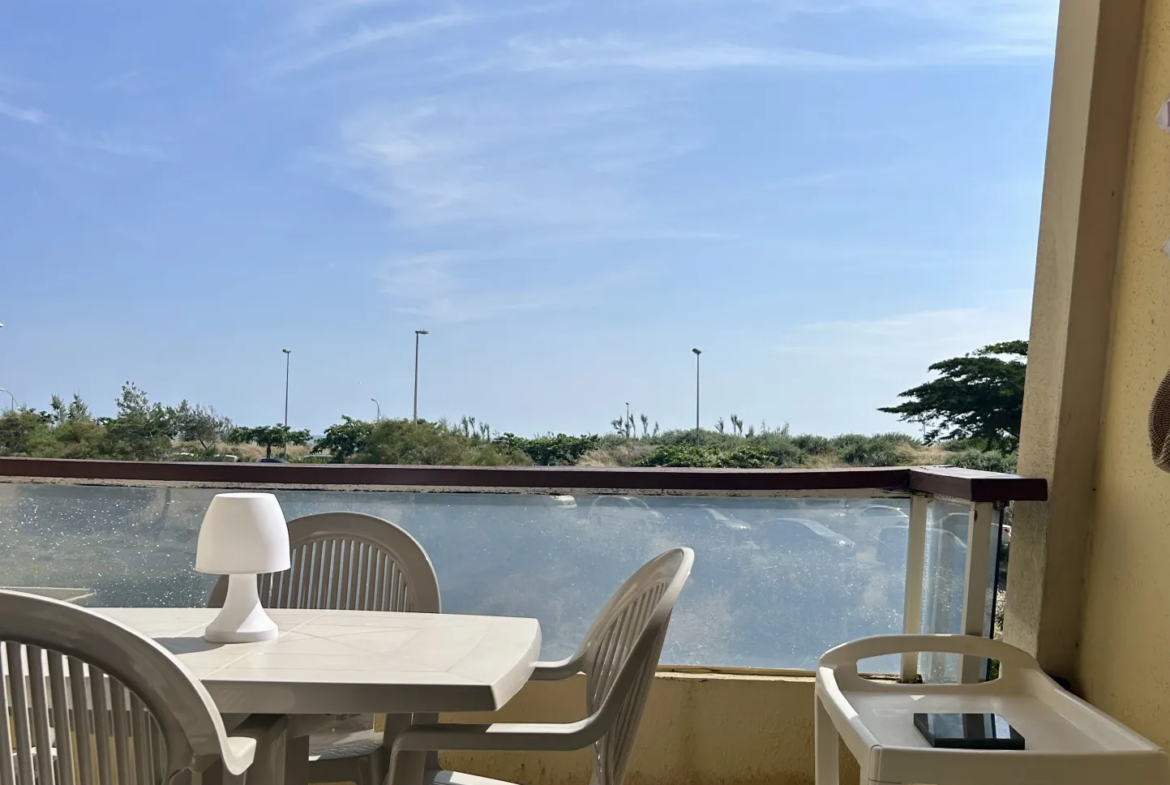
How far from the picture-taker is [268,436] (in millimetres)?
34656

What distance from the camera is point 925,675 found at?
91.9 inches

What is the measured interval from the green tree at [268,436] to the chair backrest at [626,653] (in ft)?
109

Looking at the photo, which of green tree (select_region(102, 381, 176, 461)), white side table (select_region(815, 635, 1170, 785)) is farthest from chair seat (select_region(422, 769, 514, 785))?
green tree (select_region(102, 381, 176, 461))

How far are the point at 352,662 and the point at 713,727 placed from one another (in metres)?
1.35

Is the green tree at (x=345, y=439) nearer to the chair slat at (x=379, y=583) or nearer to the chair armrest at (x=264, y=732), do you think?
the chair slat at (x=379, y=583)

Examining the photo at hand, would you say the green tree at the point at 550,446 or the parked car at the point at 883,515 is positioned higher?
the parked car at the point at 883,515

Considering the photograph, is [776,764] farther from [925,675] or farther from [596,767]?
[596,767]

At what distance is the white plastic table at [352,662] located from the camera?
1.25m

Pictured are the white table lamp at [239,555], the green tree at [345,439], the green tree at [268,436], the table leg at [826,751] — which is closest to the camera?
the white table lamp at [239,555]

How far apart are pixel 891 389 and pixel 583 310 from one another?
16.5m

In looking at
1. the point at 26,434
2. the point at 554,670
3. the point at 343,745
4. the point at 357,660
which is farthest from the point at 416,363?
the point at 357,660

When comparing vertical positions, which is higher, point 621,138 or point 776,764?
point 621,138

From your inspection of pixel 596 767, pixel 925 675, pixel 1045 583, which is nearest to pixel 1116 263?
pixel 1045 583

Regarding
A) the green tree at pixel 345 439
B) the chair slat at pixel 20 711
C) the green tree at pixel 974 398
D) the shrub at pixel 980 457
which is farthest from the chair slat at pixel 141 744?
the green tree at pixel 345 439
